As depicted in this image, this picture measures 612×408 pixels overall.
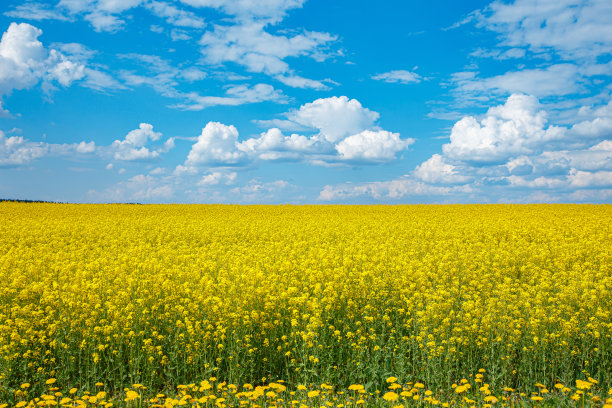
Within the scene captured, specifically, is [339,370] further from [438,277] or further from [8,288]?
[8,288]

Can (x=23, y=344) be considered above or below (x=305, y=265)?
below

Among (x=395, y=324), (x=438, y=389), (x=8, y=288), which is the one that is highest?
(x=8, y=288)

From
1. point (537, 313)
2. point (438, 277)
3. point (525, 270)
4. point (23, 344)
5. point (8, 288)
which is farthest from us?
point (525, 270)

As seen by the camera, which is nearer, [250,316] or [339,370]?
[339,370]

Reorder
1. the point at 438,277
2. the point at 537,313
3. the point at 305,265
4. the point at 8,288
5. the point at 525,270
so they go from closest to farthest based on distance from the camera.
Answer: the point at 537,313
the point at 8,288
the point at 305,265
the point at 438,277
the point at 525,270

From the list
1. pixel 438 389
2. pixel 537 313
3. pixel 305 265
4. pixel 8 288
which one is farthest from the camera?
pixel 305 265

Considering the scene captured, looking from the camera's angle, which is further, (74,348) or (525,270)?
(525,270)

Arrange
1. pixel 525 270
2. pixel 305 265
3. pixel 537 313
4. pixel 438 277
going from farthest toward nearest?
pixel 525 270 < pixel 438 277 < pixel 305 265 < pixel 537 313

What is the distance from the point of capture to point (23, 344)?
6.93 metres

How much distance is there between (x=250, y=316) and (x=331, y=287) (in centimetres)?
169

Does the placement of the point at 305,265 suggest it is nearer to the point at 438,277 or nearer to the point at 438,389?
the point at 438,277

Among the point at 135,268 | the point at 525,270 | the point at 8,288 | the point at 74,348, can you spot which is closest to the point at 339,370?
the point at 74,348

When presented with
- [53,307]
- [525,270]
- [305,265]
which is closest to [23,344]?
[53,307]

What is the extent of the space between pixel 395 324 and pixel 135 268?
6.97 metres
